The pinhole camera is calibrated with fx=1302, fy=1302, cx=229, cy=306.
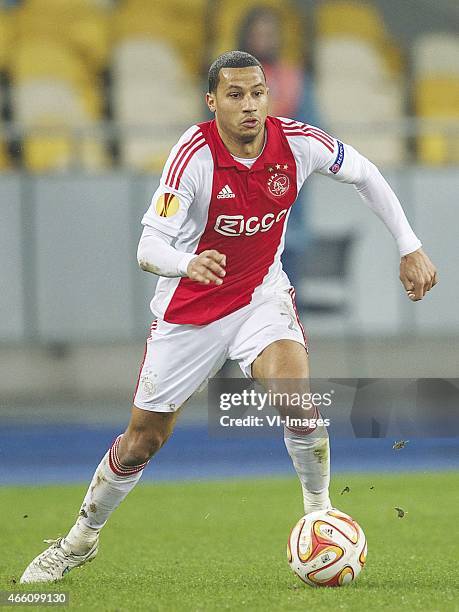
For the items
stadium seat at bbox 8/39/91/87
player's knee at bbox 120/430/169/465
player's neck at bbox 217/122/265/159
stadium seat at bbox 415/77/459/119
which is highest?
player's neck at bbox 217/122/265/159

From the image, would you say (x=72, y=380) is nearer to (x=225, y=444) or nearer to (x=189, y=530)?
(x=225, y=444)

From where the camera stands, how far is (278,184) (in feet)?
16.9

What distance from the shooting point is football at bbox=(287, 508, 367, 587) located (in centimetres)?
485

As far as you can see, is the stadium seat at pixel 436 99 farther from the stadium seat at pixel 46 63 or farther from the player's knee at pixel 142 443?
the player's knee at pixel 142 443

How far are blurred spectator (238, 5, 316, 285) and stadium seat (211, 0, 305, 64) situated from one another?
1.56 meters

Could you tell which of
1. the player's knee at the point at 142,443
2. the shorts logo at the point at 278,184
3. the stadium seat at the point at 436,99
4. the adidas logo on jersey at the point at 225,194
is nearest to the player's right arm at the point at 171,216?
the adidas logo on jersey at the point at 225,194

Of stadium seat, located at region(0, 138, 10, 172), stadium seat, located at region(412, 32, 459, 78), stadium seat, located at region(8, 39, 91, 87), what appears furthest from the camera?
stadium seat, located at region(412, 32, 459, 78)

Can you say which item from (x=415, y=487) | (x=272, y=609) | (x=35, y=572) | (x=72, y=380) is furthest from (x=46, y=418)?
(x=272, y=609)

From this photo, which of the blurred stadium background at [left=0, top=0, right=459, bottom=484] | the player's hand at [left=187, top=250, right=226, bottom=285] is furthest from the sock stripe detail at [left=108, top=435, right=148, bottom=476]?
the blurred stadium background at [left=0, top=0, right=459, bottom=484]

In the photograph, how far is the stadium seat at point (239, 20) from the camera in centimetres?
1257

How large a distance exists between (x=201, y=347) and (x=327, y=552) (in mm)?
969

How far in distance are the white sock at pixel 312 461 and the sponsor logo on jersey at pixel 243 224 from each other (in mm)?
800

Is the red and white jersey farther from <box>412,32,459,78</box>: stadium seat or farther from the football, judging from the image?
<box>412,32,459,78</box>: stadium seat

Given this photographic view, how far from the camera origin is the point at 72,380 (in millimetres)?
11398
